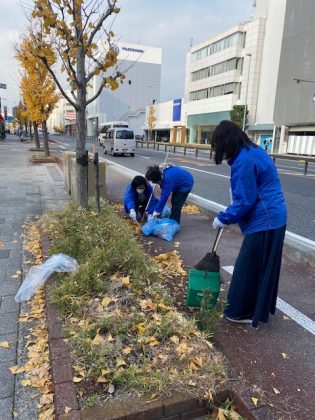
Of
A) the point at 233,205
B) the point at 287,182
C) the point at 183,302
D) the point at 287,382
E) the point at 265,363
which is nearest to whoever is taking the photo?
the point at 287,382

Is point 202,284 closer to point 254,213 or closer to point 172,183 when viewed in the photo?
point 254,213

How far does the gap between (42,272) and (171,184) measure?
99.2 inches

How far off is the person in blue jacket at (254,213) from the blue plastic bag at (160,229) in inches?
98.4

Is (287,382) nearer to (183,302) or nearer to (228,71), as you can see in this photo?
(183,302)

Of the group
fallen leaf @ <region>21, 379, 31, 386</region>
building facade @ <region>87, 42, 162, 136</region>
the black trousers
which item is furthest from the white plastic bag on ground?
building facade @ <region>87, 42, 162, 136</region>

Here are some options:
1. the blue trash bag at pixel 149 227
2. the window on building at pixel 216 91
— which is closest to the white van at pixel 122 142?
the blue trash bag at pixel 149 227

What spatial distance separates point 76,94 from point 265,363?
176 inches

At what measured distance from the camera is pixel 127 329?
8.83ft

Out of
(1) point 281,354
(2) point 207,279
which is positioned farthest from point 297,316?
(2) point 207,279

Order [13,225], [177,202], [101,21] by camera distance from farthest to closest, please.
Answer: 1. [13,225]
2. [177,202]
3. [101,21]

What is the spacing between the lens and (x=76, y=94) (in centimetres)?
536

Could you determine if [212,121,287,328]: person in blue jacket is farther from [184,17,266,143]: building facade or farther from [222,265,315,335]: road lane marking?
[184,17,266,143]: building facade

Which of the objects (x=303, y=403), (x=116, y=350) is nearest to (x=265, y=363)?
(x=303, y=403)

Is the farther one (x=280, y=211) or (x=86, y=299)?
(x=86, y=299)
